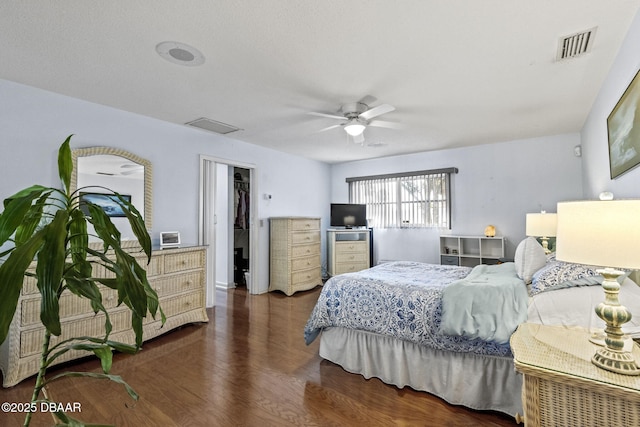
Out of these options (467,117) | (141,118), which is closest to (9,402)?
(141,118)

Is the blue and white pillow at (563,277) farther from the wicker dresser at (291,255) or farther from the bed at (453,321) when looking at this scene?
the wicker dresser at (291,255)

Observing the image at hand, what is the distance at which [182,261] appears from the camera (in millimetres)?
3547

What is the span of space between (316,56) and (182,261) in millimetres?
2633

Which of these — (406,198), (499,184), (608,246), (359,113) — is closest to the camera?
(608,246)

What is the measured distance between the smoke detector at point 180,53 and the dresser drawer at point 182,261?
2018 millimetres

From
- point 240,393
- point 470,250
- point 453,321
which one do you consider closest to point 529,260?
point 453,321

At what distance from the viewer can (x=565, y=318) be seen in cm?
180

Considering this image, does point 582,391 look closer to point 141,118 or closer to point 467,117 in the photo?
point 467,117

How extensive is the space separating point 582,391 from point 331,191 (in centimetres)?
584

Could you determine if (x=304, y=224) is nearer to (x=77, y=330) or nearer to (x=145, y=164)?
(x=145, y=164)

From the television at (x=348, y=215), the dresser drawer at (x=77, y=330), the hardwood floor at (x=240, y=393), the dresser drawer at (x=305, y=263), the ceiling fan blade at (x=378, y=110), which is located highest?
the ceiling fan blade at (x=378, y=110)

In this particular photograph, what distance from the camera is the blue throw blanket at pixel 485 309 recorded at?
1.91 metres

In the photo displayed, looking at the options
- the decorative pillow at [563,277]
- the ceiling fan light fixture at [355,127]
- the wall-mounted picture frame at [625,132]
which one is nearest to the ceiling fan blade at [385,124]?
the ceiling fan light fixture at [355,127]

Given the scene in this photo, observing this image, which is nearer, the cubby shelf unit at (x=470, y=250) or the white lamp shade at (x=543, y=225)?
the white lamp shade at (x=543, y=225)
